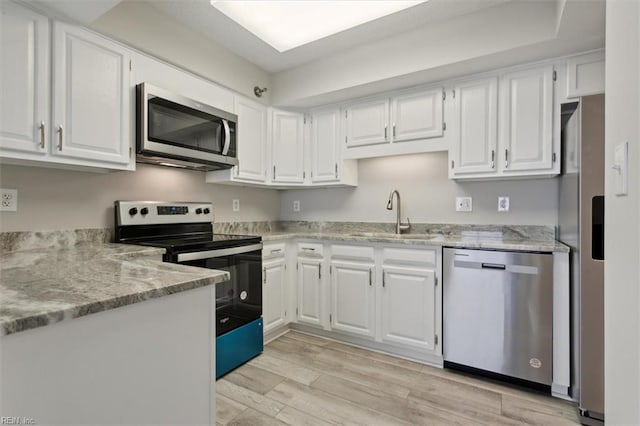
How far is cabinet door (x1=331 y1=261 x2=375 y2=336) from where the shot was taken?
2494 millimetres

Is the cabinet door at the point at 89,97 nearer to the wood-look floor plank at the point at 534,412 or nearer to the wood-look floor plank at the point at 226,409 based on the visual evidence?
the wood-look floor plank at the point at 226,409

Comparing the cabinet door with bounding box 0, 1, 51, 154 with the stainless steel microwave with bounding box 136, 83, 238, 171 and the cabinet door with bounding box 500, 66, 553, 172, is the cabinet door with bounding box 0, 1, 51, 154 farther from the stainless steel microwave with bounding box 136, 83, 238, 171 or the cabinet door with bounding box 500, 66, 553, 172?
the cabinet door with bounding box 500, 66, 553, 172

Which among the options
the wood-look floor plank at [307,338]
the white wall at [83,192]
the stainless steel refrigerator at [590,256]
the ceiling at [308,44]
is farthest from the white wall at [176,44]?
the stainless steel refrigerator at [590,256]

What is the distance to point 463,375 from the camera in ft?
6.98

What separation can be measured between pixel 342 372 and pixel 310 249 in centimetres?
102

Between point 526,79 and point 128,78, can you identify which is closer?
point 128,78

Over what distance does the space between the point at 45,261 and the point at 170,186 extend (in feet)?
3.96

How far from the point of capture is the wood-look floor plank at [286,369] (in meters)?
2.07

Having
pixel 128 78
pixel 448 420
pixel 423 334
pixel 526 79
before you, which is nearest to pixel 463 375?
pixel 423 334

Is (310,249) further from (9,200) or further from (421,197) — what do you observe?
(9,200)

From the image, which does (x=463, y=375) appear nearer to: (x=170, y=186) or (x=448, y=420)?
(x=448, y=420)

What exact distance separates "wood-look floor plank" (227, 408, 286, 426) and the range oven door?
0.53 metres

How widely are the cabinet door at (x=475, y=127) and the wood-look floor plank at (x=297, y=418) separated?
189 cm
